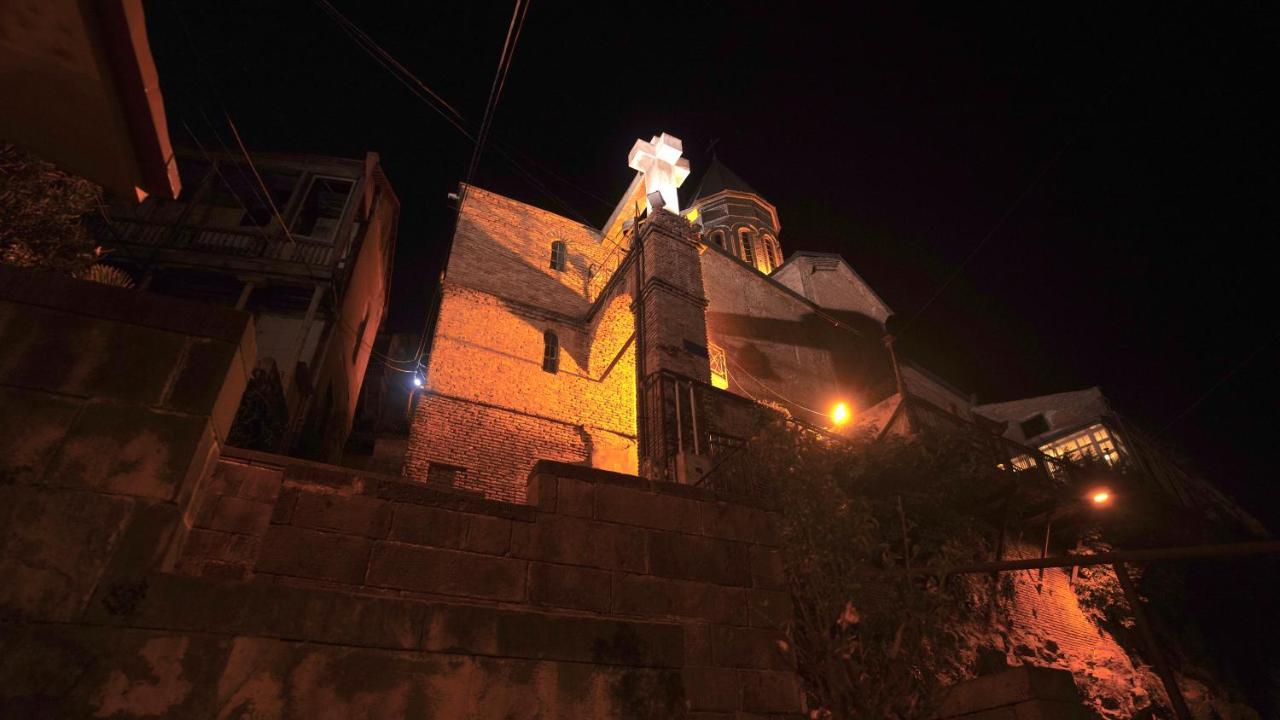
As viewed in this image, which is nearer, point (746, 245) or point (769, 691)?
point (769, 691)

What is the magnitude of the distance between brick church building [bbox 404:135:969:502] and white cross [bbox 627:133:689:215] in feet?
0.16

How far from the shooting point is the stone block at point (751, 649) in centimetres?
424

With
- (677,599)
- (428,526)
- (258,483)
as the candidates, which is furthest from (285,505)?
(677,599)

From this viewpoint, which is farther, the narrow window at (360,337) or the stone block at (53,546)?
the narrow window at (360,337)

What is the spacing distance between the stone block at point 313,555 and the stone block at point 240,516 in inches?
17.1

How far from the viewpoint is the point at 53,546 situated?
7.00 feet

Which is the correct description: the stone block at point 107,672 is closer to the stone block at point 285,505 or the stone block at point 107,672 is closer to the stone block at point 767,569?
the stone block at point 285,505

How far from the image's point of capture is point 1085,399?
85.7 ft

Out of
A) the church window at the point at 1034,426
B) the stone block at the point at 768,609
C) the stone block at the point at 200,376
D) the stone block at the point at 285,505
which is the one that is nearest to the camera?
the stone block at the point at 200,376

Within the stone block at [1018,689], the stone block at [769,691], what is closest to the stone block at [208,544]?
the stone block at [769,691]

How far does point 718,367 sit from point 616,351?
3396mm

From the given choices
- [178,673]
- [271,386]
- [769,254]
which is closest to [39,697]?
[178,673]

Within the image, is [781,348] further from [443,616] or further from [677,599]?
[443,616]

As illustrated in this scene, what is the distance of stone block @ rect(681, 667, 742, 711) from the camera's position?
399cm
